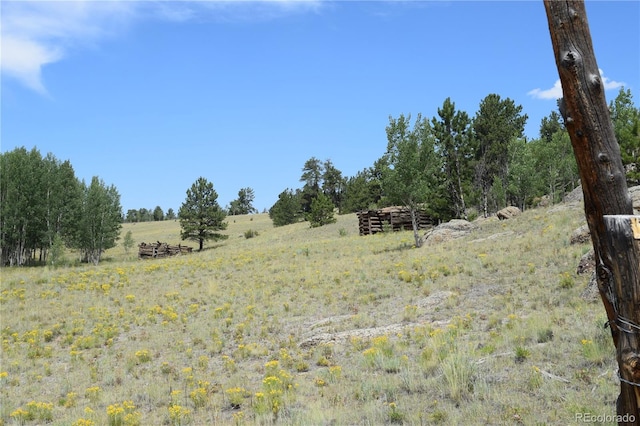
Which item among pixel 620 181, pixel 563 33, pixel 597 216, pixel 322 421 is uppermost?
pixel 563 33

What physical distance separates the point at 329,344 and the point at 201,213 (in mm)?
46804

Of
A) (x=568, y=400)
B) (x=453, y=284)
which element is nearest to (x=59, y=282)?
(x=453, y=284)

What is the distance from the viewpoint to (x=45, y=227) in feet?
151

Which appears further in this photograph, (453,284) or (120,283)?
(120,283)

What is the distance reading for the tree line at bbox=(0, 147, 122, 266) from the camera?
42594 mm

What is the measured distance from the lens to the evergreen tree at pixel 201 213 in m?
54.8

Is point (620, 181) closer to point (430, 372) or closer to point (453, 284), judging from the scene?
point (430, 372)

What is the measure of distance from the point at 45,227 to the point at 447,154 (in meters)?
38.9

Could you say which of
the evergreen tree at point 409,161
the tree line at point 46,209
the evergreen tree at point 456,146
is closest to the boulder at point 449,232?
the evergreen tree at point 409,161

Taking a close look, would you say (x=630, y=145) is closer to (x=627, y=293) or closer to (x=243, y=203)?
(x=627, y=293)

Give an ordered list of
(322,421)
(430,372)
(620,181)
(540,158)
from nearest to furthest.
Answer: (620,181)
(322,421)
(430,372)
(540,158)

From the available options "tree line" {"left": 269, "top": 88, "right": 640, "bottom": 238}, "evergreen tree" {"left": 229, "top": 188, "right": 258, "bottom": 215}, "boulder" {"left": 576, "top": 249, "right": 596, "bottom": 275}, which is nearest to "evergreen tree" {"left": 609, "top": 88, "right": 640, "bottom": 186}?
"tree line" {"left": 269, "top": 88, "right": 640, "bottom": 238}

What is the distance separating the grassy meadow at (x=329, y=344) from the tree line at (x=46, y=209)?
81.0 feet

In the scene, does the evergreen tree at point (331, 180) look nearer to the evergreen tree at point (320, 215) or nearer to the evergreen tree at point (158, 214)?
the evergreen tree at point (320, 215)
